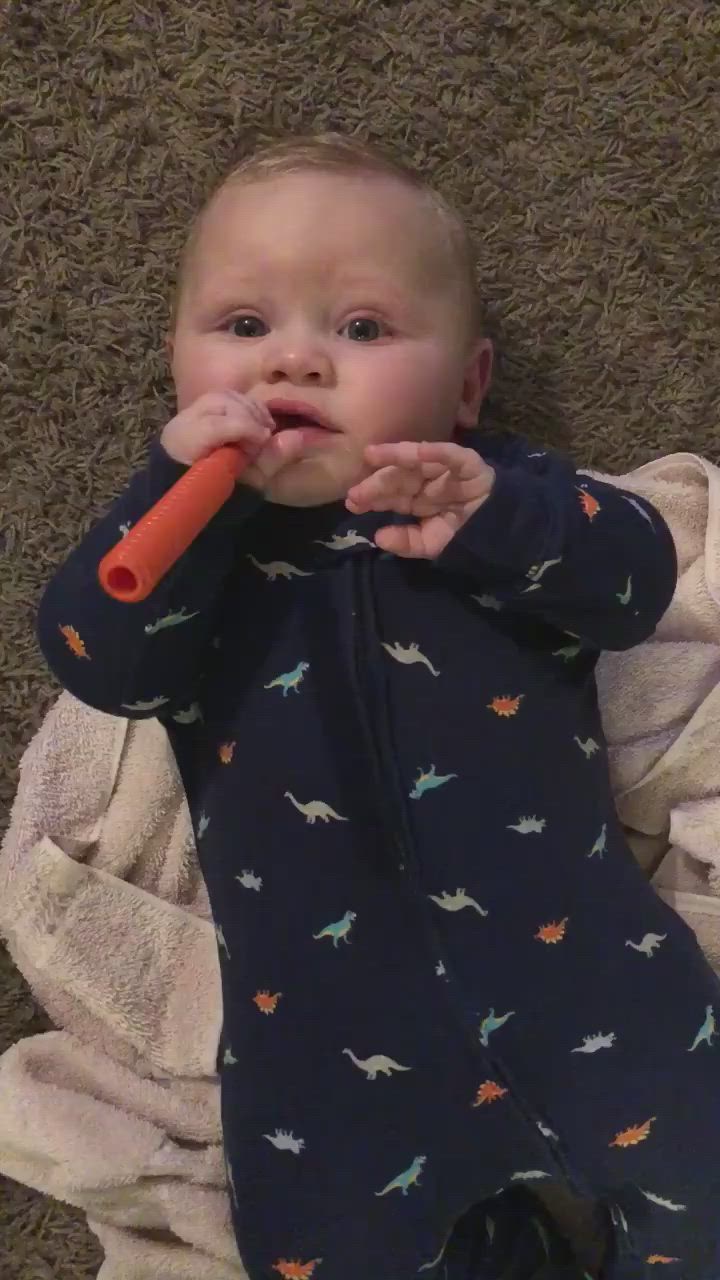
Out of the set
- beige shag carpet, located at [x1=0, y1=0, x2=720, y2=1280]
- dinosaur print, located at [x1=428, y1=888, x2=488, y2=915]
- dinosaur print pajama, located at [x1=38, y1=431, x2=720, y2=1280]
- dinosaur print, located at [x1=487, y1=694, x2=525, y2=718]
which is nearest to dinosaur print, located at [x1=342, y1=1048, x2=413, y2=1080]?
dinosaur print pajama, located at [x1=38, y1=431, x2=720, y2=1280]

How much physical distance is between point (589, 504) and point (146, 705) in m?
0.33

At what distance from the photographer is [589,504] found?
2.54 ft

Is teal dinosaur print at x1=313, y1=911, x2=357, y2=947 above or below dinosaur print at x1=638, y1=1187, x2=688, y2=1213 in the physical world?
above

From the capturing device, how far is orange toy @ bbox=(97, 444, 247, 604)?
0.56 meters

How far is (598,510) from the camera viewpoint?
0.78 meters

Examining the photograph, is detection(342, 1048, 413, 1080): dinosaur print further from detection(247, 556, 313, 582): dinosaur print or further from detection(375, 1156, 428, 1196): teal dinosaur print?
detection(247, 556, 313, 582): dinosaur print

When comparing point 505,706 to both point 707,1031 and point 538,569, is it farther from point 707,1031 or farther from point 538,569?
point 707,1031

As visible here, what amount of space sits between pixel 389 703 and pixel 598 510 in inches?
7.6

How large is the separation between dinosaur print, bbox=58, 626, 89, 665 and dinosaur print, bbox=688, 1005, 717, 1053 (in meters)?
0.51

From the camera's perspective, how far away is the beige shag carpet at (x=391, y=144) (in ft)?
3.24

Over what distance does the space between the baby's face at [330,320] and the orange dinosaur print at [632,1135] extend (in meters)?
0.49

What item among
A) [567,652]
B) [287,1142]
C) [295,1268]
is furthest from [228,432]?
[295,1268]

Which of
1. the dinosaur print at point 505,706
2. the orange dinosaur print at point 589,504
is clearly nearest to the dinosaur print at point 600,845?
the dinosaur print at point 505,706

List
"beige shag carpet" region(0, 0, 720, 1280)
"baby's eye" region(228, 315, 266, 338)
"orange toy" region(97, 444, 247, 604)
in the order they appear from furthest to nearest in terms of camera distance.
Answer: "beige shag carpet" region(0, 0, 720, 1280) → "baby's eye" region(228, 315, 266, 338) → "orange toy" region(97, 444, 247, 604)
